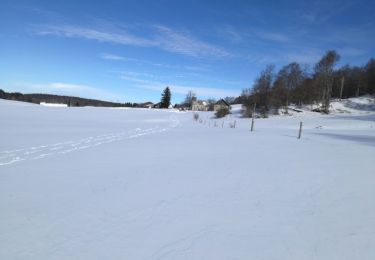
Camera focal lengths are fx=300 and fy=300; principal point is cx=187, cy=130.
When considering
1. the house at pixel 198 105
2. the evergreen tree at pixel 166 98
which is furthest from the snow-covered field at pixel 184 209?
the house at pixel 198 105

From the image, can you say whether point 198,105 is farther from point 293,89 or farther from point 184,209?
point 184,209

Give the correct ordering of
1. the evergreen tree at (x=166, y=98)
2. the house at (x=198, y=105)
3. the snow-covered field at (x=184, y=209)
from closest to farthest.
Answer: the snow-covered field at (x=184, y=209) < the evergreen tree at (x=166, y=98) < the house at (x=198, y=105)

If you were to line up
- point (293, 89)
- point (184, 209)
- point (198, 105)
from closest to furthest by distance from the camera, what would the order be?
1. point (184, 209)
2. point (293, 89)
3. point (198, 105)

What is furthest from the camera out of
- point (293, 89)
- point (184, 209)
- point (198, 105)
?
point (198, 105)

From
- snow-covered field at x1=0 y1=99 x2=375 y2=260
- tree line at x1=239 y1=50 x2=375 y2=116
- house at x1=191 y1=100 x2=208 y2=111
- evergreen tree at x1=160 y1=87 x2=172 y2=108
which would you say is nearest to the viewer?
snow-covered field at x1=0 y1=99 x2=375 y2=260

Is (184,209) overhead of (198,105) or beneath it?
overhead

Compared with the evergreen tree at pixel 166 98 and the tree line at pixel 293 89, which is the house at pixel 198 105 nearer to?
the evergreen tree at pixel 166 98

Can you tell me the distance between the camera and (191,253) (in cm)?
390

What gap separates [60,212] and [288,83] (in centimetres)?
6112

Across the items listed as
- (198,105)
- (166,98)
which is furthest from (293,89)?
(198,105)

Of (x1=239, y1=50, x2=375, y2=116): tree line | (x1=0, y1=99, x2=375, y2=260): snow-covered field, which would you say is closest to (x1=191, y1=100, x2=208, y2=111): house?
(x1=239, y1=50, x2=375, y2=116): tree line

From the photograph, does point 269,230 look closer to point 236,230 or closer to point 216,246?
point 236,230

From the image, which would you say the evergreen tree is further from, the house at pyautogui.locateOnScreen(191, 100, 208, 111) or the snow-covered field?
the snow-covered field

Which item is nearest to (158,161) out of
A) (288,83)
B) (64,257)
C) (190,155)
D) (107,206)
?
(190,155)
